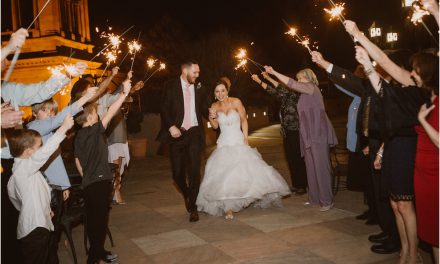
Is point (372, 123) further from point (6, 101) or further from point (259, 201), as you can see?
point (6, 101)

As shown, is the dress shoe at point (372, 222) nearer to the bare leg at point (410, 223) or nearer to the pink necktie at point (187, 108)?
the bare leg at point (410, 223)

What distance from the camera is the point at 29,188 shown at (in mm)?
3605

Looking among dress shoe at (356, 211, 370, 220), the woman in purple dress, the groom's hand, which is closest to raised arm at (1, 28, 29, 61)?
the groom's hand

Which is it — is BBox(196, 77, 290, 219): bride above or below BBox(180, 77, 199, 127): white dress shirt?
below

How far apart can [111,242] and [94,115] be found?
1769 millimetres

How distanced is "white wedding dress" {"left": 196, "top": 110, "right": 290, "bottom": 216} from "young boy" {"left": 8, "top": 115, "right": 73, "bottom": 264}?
2.99 meters

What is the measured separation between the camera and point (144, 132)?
16.8 m

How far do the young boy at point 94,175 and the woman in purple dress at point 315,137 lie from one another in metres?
3.37

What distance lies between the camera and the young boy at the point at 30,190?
3.56 meters

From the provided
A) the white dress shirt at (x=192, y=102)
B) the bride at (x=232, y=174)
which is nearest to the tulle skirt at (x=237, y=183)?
the bride at (x=232, y=174)

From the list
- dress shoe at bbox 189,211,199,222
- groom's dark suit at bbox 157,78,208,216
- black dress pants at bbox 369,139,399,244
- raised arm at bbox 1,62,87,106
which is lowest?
dress shoe at bbox 189,211,199,222

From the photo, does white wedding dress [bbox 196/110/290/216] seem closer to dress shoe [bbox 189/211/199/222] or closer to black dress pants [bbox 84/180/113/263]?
dress shoe [bbox 189/211/199/222]

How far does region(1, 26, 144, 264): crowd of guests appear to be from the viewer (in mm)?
3439

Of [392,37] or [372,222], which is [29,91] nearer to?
[372,222]
